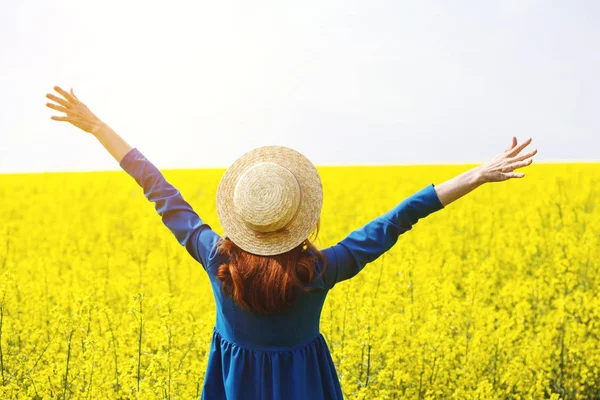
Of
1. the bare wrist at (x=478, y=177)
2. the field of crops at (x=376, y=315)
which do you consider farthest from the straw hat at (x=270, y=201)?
the field of crops at (x=376, y=315)

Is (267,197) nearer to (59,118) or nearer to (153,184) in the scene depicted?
(153,184)

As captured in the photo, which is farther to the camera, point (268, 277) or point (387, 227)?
point (387, 227)

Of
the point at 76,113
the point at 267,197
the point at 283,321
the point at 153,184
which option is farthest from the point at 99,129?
the point at 283,321

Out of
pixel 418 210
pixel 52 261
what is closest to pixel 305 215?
pixel 418 210

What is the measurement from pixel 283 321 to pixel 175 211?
1.86 feet

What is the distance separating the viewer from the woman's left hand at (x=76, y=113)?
262cm

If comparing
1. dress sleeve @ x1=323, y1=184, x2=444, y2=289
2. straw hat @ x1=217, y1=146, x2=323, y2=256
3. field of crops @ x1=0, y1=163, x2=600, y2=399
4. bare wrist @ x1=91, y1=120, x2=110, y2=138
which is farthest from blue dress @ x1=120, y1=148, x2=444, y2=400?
field of crops @ x1=0, y1=163, x2=600, y2=399

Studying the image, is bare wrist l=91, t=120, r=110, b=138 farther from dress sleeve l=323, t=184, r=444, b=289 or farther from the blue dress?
dress sleeve l=323, t=184, r=444, b=289

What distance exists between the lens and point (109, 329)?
183 inches

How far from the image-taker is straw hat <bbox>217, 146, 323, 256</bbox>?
2.13m

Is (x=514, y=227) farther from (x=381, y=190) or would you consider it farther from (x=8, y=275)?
(x=8, y=275)

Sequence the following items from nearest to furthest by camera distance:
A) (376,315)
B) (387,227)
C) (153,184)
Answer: (387,227) < (153,184) < (376,315)

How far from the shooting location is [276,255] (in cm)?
218

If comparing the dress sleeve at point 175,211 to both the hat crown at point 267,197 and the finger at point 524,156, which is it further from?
the finger at point 524,156
